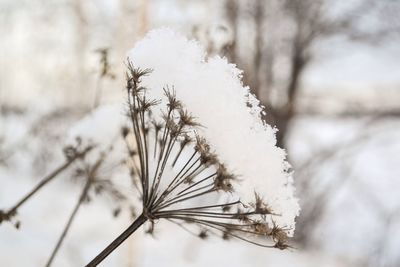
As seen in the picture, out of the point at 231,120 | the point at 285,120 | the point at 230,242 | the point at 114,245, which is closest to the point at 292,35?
the point at 285,120

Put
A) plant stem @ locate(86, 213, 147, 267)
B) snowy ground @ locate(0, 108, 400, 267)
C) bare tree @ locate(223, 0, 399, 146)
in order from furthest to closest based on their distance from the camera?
bare tree @ locate(223, 0, 399, 146), snowy ground @ locate(0, 108, 400, 267), plant stem @ locate(86, 213, 147, 267)

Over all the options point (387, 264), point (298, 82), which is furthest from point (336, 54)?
point (387, 264)

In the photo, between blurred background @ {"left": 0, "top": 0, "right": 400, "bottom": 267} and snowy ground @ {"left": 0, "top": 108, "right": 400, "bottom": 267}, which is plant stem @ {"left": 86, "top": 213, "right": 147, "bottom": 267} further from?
blurred background @ {"left": 0, "top": 0, "right": 400, "bottom": 267}

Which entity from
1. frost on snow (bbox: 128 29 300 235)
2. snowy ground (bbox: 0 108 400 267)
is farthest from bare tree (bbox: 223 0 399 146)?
frost on snow (bbox: 128 29 300 235)

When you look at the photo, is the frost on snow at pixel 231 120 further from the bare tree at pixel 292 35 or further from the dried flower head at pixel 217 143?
the bare tree at pixel 292 35

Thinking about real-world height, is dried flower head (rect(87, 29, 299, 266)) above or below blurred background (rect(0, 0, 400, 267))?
below

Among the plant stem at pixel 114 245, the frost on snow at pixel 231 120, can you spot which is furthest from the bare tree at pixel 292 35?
the plant stem at pixel 114 245

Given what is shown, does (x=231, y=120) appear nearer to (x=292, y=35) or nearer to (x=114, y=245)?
(x=114, y=245)
